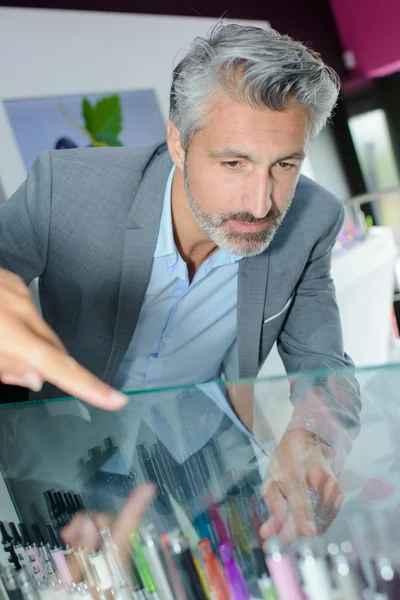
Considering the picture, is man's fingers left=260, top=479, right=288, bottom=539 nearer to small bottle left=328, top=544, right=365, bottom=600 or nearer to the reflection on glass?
small bottle left=328, top=544, right=365, bottom=600

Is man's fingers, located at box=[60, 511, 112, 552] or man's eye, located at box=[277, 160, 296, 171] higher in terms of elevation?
man's eye, located at box=[277, 160, 296, 171]

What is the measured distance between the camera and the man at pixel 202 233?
1.34 m

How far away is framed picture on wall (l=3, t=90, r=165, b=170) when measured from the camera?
2.61 metres

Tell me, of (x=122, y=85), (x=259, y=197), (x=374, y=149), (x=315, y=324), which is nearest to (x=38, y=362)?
(x=259, y=197)

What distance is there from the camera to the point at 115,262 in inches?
58.1

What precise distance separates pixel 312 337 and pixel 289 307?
0.42 ft

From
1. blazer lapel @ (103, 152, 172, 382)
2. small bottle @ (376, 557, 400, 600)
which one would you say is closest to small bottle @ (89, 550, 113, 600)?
small bottle @ (376, 557, 400, 600)

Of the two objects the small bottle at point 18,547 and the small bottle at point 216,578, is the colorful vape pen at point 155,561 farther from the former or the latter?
the small bottle at point 18,547

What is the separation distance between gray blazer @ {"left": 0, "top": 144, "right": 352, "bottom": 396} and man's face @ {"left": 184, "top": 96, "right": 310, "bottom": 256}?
0.13m

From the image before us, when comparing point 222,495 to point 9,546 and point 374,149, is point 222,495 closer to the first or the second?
point 9,546

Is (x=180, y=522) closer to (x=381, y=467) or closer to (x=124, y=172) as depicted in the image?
(x=381, y=467)

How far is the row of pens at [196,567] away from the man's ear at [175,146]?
0.92m

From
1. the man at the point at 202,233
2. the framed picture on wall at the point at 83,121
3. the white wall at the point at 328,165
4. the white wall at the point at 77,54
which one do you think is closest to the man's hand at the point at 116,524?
the man at the point at 202,233

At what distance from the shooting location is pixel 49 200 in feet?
4.85
